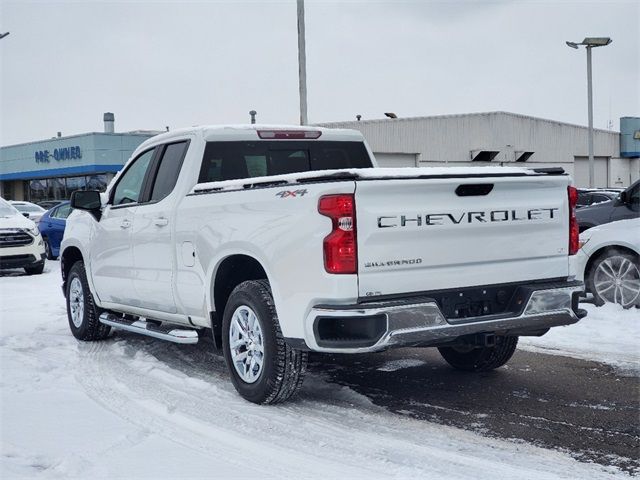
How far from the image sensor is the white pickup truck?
4848 mm

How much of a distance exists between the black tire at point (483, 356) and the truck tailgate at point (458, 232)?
3.36ft

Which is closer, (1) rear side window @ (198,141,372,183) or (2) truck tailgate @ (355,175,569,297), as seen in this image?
(2) truck tailgate @ (355,175,569,297)

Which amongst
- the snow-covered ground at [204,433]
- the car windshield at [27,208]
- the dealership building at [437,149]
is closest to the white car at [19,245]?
the snow-covered ground at [204,433]

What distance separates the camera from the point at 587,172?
48.5m

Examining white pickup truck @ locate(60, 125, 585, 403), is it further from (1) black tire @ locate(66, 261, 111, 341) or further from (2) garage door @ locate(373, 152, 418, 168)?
(2) garage door @ locate(373, 152, 418, 168)

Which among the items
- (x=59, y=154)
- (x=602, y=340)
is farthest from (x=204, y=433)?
(x=59, y=154)

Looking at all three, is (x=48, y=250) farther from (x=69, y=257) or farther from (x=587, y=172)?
(x=587, y=172)

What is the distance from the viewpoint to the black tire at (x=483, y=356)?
655 centimetres

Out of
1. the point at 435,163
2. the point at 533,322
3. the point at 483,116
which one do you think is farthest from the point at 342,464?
the point at 483,116

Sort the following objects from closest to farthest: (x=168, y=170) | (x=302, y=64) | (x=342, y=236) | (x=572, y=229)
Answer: (x=342, y=236) < (x=572, y=229) < (x=168, y=170) < (x=302, y=64)

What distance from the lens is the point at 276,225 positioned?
522 centimetres

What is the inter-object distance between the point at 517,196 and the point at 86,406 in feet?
10.8

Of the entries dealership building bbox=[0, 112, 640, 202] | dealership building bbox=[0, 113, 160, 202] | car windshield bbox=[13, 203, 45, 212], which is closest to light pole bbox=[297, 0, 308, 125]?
car windshield bbox=[13, 203, 45, 212]

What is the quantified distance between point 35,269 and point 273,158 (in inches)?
451
